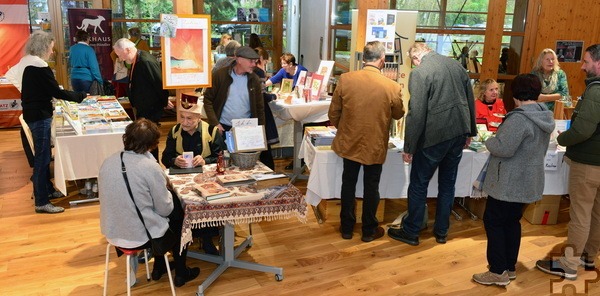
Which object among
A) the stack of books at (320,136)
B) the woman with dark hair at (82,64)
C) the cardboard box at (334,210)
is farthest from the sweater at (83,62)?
the cardboard box at (334,210)

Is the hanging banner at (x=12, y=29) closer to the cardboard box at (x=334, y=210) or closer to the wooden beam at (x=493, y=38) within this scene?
the cardboard box at (x=334, y=210)

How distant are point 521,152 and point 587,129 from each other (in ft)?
1.65

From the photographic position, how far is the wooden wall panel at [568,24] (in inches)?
265

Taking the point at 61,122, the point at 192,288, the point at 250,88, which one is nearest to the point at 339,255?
the point at 192,288

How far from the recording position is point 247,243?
149 inches

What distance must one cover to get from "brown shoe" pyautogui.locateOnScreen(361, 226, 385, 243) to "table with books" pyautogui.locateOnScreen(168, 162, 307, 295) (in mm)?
894

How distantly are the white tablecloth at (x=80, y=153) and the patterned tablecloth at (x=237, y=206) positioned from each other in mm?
1596

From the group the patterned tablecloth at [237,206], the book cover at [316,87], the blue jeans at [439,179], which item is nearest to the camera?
the patterned tablecloth at [237,206]

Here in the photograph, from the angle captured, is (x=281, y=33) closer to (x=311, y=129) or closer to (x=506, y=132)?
(x=311, y=129)

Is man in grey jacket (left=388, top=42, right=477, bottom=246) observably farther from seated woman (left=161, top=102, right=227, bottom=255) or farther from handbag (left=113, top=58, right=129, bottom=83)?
handbag (left=113, top=58, right=129, bottom=83)

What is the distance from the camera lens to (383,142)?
12.3ft

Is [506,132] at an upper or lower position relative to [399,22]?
lower

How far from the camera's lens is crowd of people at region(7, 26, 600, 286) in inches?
108

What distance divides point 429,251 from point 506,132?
1266mm
